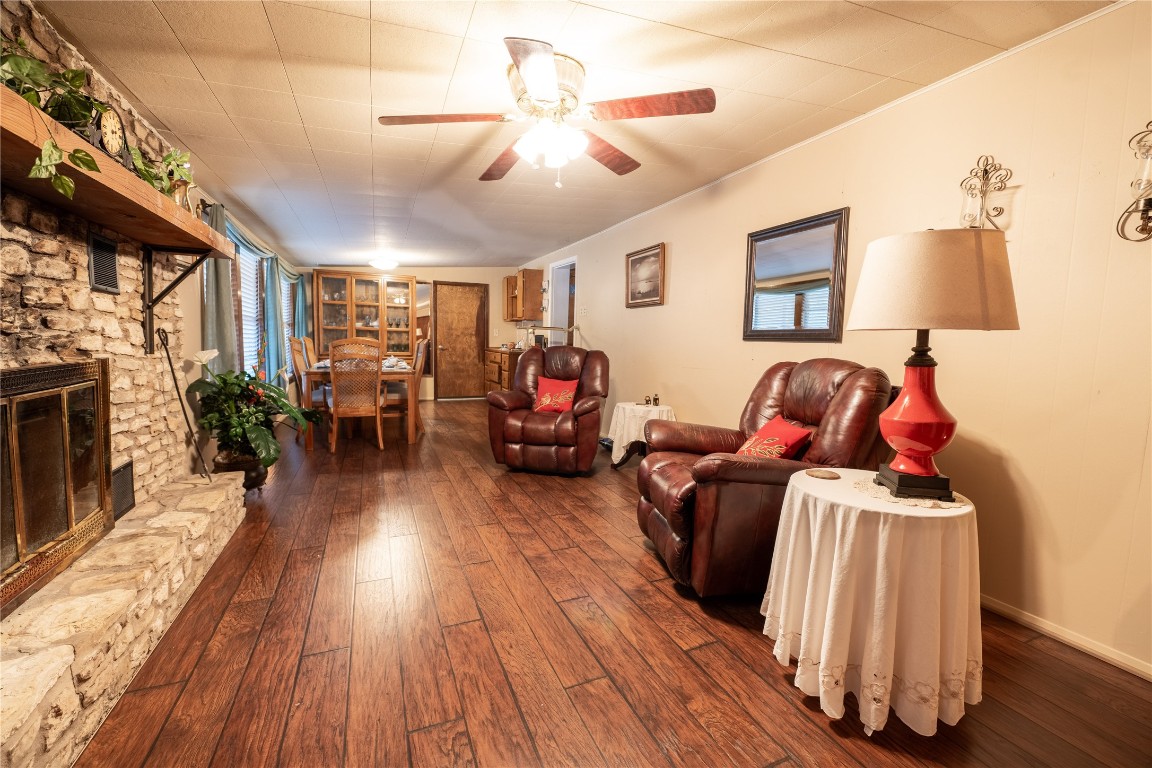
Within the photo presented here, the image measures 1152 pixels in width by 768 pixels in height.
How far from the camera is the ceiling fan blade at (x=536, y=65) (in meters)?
1.40

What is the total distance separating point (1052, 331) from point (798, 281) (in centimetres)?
117

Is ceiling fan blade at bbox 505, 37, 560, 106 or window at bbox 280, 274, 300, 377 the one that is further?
window at bbox 280, 274, 300, 377

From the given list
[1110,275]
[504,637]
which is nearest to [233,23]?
[504,637]

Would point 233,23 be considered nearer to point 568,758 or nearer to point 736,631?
point 568,758

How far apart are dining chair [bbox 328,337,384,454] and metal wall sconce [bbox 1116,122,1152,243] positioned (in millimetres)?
4460

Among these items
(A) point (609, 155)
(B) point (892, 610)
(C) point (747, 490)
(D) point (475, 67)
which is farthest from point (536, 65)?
(B) point (892, 610)

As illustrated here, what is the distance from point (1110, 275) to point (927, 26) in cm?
108

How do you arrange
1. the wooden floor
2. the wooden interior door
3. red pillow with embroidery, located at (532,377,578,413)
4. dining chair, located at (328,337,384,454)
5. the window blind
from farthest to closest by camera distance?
the wooden interior door
dining chair, located at (328,337,384,454)
red pillow with embroidery, located at (532,377,578,413)
the window blind
the wooden floor

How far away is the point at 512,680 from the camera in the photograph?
5.01 feet

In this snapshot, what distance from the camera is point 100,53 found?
1848 mm

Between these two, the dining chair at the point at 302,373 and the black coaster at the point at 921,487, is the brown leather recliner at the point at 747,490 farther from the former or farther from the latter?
the dining chair at the point at 302,373

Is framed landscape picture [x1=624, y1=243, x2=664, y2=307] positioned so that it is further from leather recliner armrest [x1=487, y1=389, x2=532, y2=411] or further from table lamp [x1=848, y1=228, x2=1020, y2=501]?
table lamp [x1=848, y1=228, x2=1020, y2=501]

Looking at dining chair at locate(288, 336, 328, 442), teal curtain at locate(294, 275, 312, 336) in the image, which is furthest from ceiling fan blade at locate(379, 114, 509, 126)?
teal curtain at locate(294, 275, 312, 336)

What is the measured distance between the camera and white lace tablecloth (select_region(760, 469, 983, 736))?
4.23 feet
